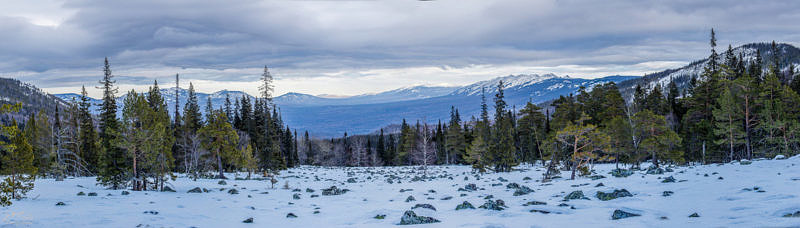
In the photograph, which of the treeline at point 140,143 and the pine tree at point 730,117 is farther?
the pine tree at point 730,117

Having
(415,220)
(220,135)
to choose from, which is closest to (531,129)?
(220,135)

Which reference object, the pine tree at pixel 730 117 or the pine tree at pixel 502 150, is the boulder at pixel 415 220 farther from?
the pine tree at pixel 502 150

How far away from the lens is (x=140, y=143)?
79.4 ft

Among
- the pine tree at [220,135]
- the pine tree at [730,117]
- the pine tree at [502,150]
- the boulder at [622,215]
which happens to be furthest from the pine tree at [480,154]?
the boulder at [622,215]

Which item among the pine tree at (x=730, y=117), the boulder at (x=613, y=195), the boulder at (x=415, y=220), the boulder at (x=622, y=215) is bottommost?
the boulder at (x=415, y=220)

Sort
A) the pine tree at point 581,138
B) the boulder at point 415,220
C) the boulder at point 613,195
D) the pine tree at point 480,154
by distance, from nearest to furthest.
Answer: the boulder at point 415,220, the boulder at point 613,195, the pine tree at point 581,138, the pine tree at point 480,154

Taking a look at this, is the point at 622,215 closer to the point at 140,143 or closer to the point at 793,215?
the point at 793,215

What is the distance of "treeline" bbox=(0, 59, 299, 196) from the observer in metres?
23.8

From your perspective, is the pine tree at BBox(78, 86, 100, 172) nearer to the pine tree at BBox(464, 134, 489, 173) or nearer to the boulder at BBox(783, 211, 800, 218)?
the pine tree at BBox(464, 134, 489, 173)

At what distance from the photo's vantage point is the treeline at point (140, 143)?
936 inches

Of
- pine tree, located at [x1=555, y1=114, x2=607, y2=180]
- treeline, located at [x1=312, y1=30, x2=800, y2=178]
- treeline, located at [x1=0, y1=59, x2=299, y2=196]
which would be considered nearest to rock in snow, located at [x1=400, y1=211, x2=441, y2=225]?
treeline, located at [x1=0, y1=59, x2=299, y2=196]

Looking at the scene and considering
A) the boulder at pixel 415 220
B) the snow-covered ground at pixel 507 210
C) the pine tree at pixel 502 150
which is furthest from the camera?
the pine tree at pixel 502 150

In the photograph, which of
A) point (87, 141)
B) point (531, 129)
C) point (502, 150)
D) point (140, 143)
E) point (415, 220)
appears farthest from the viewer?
point (531, 129)

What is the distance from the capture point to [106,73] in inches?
1727
